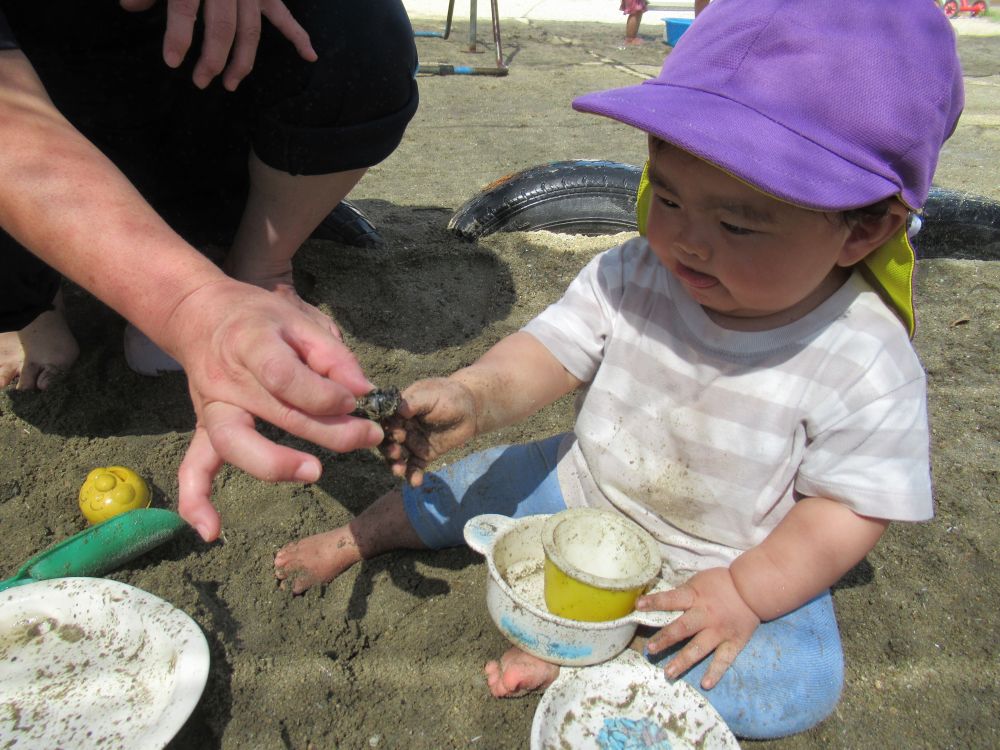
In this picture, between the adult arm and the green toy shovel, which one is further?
the green toy shovel

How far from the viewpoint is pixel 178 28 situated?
1576mm

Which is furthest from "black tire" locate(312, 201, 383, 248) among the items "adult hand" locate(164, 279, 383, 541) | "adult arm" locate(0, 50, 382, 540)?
"adult hand" locate(164, 279, 383, 541)

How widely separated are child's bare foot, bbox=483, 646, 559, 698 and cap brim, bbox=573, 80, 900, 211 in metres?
0.92

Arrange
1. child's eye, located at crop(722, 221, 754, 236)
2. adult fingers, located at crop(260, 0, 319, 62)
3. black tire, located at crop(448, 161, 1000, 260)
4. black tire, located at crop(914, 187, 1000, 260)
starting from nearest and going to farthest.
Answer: child's eye, located at crop(722, 221, 754, 236) < adult fingers, located at crop(260, 0, 319, 62) < black tire, located at crop(448, 161, 1000, 260) < black tire, located at crop(914, 187, 1000, 260)

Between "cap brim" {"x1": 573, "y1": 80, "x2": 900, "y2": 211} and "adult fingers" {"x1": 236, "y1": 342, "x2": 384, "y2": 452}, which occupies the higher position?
"cap brim" {"x1": 573, "y1": 80, "x2": 900, "y2": 211}

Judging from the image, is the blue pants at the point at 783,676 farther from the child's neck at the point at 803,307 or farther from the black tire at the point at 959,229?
the black tire at the point at 959,229

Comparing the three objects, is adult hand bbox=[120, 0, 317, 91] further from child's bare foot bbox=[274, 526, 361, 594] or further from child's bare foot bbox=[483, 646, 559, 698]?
child's bare foot bbox=[483, 646, 559, 698]

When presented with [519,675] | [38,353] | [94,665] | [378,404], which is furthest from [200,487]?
[38,353]

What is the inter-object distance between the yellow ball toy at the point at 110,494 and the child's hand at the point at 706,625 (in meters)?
1.12

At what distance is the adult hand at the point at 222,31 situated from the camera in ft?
5.18

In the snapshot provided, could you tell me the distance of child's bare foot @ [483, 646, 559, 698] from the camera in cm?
142

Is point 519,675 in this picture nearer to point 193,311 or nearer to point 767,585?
point 767,585

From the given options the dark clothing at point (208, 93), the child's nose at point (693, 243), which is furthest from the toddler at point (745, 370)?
the dark clothing at point (208, 93)

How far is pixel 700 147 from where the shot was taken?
114 centimetres
